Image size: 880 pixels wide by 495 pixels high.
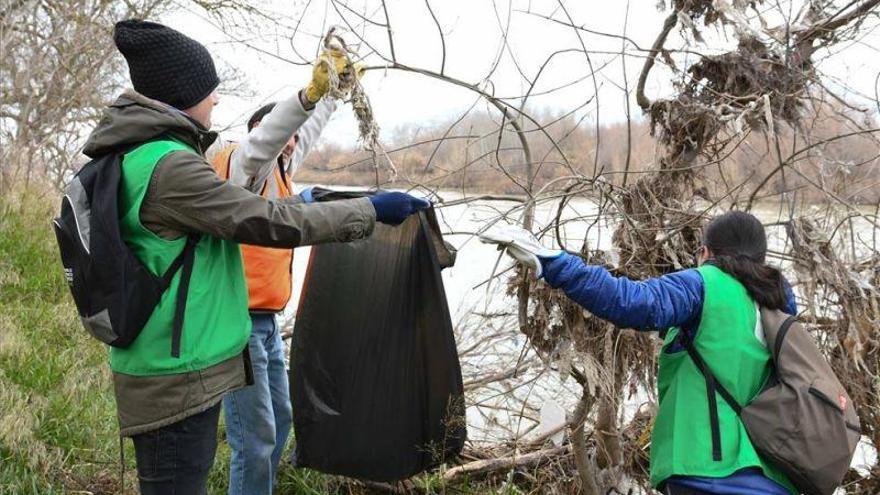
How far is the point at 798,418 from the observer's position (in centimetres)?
177

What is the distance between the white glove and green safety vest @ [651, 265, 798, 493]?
395mm

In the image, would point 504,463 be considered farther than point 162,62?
Yes

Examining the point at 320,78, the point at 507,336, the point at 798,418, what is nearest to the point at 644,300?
the point at 798,418

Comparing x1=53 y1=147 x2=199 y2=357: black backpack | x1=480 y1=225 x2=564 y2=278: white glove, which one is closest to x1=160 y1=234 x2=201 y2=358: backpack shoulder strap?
x1=53 y1=147 x2=199 y2=357: black backpack

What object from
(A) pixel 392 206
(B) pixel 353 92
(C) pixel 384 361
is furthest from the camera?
(C) pixel 384 361

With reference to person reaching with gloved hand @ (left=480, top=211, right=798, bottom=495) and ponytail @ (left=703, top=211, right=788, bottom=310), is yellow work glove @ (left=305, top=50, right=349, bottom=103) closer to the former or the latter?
person reaching with gloved hand @ (left=480, top=211, right=798, bottom=495)

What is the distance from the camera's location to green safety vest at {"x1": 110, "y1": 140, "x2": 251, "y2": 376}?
167cm

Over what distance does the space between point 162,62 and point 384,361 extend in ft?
3.45

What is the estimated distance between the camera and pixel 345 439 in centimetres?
238

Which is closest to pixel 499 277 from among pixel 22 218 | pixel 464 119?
pixel 464 119

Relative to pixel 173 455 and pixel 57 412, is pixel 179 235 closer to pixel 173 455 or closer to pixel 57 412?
pixel 173 455

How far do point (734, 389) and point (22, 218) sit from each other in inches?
239

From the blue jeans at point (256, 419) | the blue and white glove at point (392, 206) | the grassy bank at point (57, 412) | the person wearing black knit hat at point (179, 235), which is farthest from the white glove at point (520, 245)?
the grassy bank at point (57, 412)

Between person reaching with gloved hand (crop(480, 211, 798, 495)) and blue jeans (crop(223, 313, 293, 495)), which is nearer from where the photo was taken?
person reaching with gloved hand (crop(480, 211, 798, 495))
